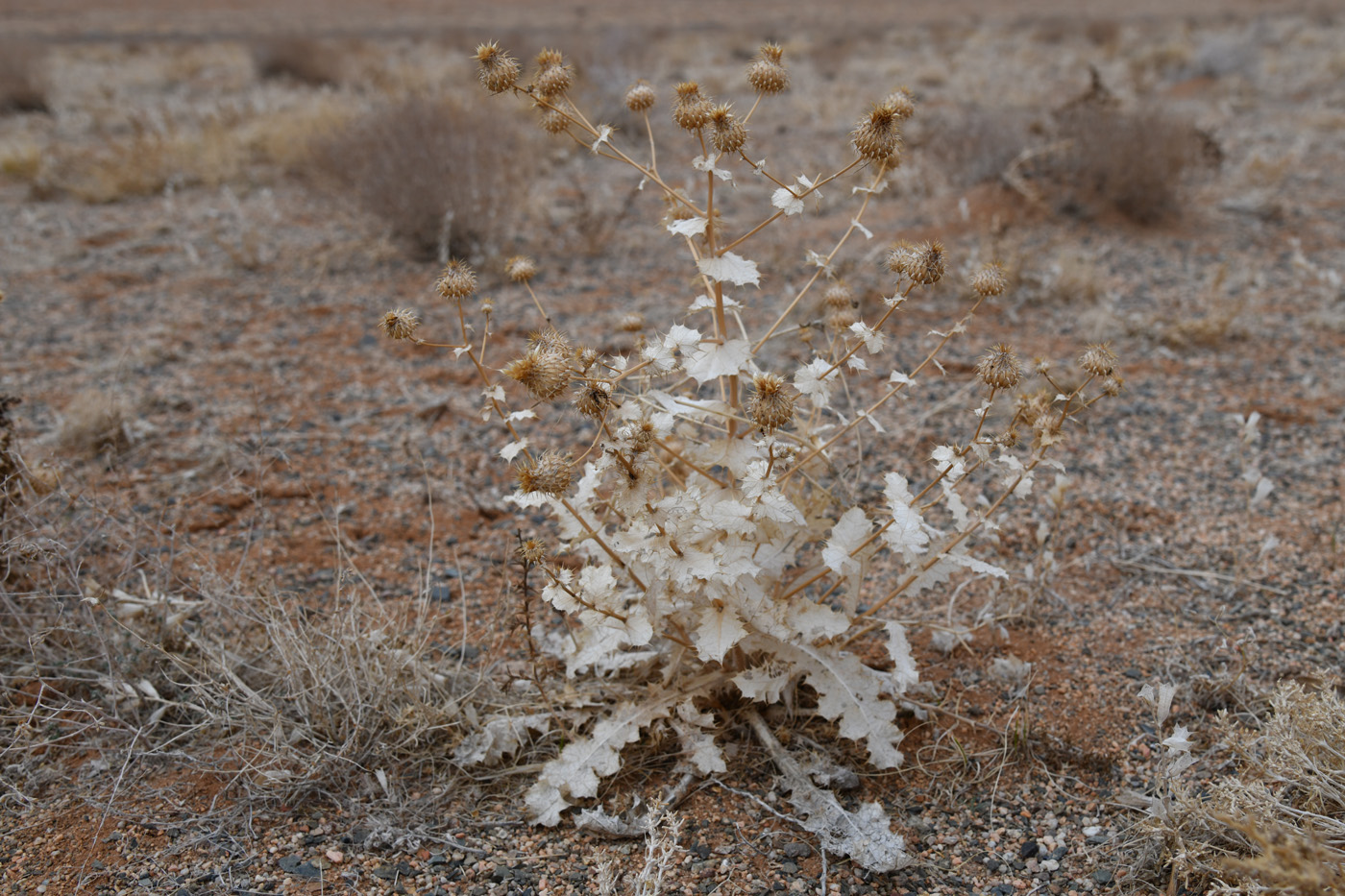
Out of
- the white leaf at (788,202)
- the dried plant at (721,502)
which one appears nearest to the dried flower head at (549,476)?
→ the dried plant at (721,502)

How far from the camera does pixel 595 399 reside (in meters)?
1.69

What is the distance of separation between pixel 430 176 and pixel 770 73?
4192 mm

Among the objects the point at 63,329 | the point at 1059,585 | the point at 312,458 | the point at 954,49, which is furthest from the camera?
the point at 954,49

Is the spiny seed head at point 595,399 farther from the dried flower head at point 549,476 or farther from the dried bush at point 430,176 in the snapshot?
the dried bush at point 430,176

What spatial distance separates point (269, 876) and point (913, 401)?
316 centimetres

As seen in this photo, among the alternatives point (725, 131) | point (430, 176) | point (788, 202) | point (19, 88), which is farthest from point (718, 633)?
point (19, 88)

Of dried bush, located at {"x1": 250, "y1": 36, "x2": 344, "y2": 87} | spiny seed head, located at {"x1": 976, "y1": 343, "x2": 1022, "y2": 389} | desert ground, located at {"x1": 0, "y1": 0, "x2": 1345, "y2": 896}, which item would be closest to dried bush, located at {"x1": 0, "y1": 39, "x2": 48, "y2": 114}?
dried bush, located at {"x1": 250, "y1": 36, "x2": 344, "y2": 87}

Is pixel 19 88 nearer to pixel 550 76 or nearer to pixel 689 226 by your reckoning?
pixel 550 76

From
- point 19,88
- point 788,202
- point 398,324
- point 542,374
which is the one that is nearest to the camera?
point 542,374

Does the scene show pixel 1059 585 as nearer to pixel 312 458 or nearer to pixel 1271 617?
pixel 1271 617

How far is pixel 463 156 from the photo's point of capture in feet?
18.5

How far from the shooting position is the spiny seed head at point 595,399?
1.68 meters

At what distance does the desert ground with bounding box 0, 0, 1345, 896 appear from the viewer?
1.94 metres

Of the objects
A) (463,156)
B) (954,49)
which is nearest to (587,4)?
(954,49)
